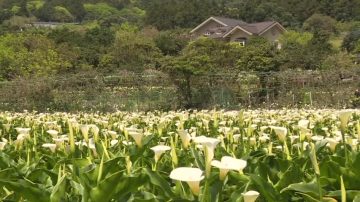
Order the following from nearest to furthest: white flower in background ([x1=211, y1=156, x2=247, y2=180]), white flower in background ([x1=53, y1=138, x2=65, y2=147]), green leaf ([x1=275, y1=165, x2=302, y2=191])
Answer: white flower in background ([x1=211, y1=156, x2=247, y2=180]), green leaf ([x1=275, y1=165, x2=302, y2=191]), white flower in background ([x1=53, y1=138, x2=65, y2=147])

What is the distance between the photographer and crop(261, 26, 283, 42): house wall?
190ft

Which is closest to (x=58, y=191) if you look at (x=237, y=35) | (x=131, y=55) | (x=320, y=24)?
(x=131, y=55)

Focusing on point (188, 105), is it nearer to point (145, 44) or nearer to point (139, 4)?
point (145, 44)

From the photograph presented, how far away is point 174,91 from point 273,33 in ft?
145

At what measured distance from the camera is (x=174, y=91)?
17.0 metres

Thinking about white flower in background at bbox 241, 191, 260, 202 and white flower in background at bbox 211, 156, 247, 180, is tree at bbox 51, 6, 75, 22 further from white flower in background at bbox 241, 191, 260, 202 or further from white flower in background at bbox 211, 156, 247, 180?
white flower in background at bbox 241, 191, 260, 202

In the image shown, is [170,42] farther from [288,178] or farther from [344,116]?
[288,178]

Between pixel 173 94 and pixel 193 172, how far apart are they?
615 inches

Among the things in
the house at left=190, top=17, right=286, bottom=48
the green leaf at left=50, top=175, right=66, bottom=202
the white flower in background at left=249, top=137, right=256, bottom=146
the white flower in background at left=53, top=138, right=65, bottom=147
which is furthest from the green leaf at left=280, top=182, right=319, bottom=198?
the house at left=190, top=17, right=286, bottom=48

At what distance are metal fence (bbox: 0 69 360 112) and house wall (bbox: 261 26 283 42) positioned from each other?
4154 centimetres

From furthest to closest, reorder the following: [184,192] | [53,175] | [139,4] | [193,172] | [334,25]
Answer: [139,4] < [334,25] < [53,175] < [184,192] < [193,172]

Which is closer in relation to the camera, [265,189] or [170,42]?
[265,189]

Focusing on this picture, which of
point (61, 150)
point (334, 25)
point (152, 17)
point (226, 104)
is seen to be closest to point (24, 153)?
point (61, 150)

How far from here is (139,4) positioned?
112 meters
